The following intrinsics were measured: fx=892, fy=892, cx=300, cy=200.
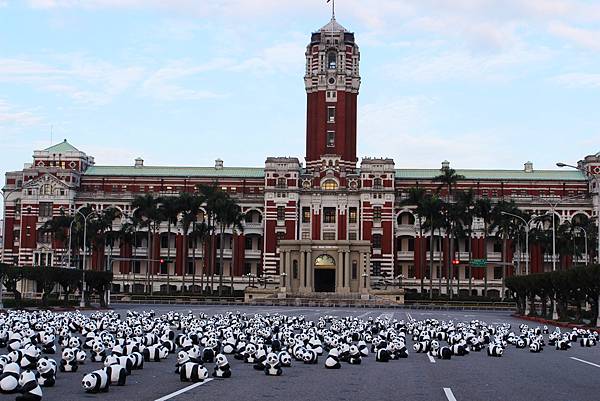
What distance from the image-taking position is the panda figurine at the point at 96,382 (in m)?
17.0

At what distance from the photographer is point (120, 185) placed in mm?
146750

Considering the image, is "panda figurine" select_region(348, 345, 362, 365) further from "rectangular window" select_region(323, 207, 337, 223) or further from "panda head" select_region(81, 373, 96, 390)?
"rectangular window" select_region(323, 207, 337, 223)

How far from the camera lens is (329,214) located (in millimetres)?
138750

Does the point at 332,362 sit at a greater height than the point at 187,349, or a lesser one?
lesser

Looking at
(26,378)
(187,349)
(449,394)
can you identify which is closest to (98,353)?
(187,349)

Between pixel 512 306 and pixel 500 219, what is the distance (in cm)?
1626

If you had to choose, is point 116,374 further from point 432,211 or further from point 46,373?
point 432,211

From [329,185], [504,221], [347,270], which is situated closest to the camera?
[504,221]

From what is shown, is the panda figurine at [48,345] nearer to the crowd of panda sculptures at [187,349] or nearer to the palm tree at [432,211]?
the crowd of panda sculptures at [187,349]

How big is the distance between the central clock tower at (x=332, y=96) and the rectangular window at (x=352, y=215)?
6884 millimetres

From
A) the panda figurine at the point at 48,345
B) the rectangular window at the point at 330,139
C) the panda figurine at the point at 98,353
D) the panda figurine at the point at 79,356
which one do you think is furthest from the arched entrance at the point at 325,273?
the panda figurine at the point at 79,356

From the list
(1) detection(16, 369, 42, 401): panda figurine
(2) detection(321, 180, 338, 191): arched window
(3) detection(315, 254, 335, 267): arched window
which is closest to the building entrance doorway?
(3) detection(315, 254, 335, 267): arched window

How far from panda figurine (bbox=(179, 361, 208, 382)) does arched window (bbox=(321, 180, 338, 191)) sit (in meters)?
118

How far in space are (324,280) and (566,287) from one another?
218ft
